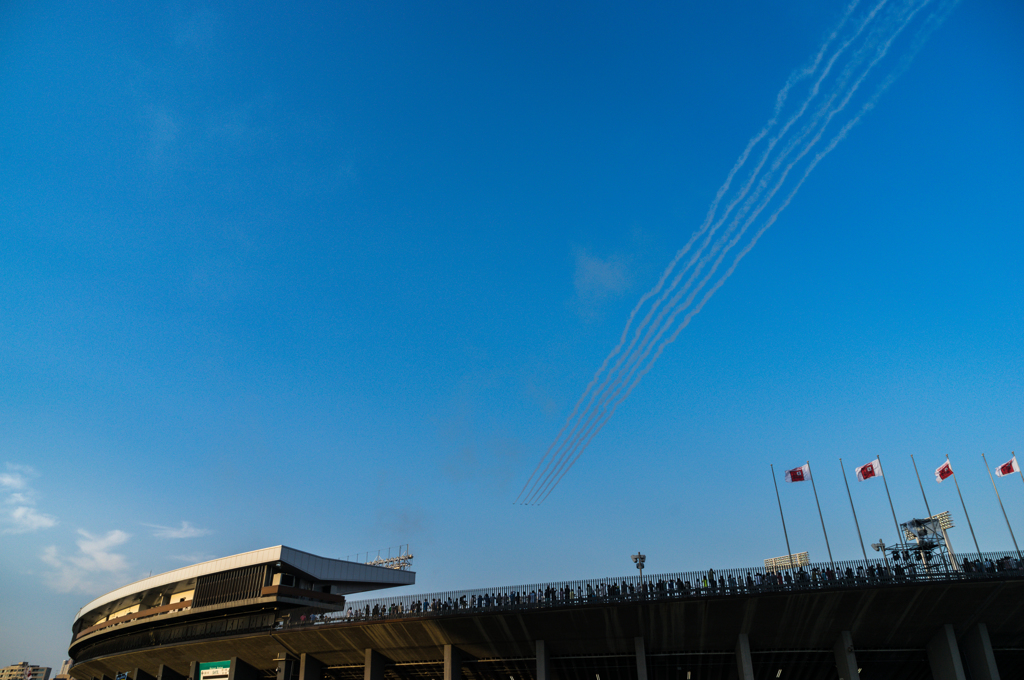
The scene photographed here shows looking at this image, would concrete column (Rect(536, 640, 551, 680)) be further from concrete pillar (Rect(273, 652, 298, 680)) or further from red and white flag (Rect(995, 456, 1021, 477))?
red and white flag (Rect(995, 456, 1021, 477))

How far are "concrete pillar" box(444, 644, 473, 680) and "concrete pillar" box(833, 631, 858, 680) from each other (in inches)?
1146

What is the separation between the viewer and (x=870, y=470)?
47.0 m

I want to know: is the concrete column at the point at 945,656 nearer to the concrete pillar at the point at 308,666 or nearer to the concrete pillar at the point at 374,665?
the concrete pillar at the point at 374,665

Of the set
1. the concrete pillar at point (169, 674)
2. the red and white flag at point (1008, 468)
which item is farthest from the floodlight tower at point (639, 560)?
the concrete pillar at point (169, 674)

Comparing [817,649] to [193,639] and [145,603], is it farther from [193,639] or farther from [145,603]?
[145,603]

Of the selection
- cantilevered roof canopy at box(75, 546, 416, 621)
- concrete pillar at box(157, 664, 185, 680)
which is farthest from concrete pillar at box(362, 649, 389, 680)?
concrete pillar at box(157, 664, 185, 680)

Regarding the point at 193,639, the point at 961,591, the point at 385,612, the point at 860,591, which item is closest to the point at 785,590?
the point at 860,591

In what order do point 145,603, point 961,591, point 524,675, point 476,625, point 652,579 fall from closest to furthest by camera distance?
point 961,591, point 652,579, point 476,625, point 524,675, point 145,603

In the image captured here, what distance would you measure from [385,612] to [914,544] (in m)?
42.9

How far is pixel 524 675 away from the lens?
51094mm

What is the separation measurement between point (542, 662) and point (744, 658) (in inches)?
603

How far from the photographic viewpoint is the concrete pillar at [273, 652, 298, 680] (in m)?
54.2

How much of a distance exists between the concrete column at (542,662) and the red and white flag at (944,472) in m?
35.3

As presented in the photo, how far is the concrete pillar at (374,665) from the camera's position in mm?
50812
